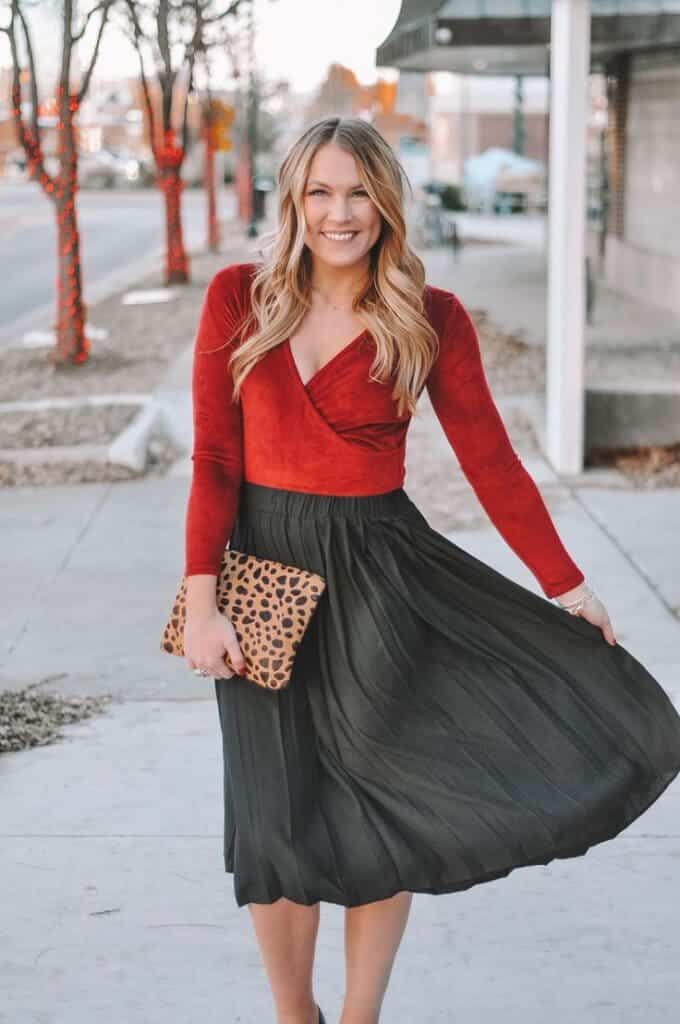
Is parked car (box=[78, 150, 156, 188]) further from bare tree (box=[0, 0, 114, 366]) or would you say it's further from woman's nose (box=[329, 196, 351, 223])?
woman's nose (box=[329, 196, 351, 223])

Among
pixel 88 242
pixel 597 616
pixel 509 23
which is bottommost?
pixel 88 242

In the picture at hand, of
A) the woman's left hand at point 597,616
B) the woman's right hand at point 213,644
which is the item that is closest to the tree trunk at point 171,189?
the woman's left hand at point 597,616

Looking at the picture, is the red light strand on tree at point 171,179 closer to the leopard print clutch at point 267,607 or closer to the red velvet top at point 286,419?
the red velvet top at point 286,419

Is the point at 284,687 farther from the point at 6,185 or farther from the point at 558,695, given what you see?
the point at 6,185

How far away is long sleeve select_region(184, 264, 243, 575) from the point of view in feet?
9.17

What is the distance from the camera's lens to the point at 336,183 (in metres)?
2.74

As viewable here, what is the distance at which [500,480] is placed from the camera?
298cm

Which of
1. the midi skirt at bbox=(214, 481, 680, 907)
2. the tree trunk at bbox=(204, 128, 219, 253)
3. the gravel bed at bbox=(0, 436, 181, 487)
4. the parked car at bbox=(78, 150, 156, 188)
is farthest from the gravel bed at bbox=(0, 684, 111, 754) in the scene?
the parked car at bbox=(78, 150, 156, 188)

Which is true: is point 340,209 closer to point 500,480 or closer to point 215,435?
point 215,435

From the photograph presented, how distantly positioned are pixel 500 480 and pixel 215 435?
0.54 metres

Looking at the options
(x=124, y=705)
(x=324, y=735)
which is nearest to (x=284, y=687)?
(x=324, y=735)

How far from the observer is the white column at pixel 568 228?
8414 mm

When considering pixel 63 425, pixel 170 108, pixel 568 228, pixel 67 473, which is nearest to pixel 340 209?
pixel 568 228

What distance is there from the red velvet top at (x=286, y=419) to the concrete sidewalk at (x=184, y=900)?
1091 millimetres
